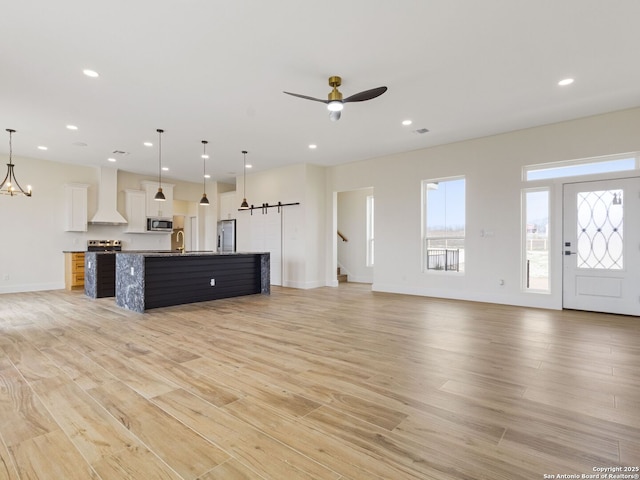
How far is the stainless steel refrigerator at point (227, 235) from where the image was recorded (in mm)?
9898

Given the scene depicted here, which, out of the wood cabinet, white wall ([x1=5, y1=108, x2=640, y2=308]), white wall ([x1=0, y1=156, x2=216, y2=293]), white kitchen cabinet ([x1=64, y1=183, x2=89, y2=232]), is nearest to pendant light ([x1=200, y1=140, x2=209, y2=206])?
white wall ([x1=5, y1=108, x2=640, y2=308])

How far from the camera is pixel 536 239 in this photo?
5.70 metres

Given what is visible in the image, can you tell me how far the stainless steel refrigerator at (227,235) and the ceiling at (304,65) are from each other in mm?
4239

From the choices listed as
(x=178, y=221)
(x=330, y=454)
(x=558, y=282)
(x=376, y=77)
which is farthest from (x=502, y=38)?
(x=178, y=221)

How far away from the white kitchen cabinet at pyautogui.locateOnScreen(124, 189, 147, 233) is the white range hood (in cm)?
29

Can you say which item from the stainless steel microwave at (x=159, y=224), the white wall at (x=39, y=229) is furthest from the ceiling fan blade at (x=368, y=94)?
the white wall at (x=39, y=229)

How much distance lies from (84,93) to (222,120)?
1787 millimetres

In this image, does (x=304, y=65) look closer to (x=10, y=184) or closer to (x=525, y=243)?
(x=525, y=243)

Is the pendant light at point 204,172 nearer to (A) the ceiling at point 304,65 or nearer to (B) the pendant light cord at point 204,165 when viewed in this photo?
(B) the pendant light cord at point 204,165

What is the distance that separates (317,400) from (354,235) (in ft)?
24.1

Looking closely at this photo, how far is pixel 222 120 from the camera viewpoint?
518cm

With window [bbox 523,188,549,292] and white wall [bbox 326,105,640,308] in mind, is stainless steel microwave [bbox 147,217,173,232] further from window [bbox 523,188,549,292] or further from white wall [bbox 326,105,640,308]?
window [bbox 523,188,549,292]

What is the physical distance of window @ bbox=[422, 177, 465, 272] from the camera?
21.4ft

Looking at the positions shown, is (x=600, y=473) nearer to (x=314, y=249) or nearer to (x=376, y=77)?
(x=376, y=77)
